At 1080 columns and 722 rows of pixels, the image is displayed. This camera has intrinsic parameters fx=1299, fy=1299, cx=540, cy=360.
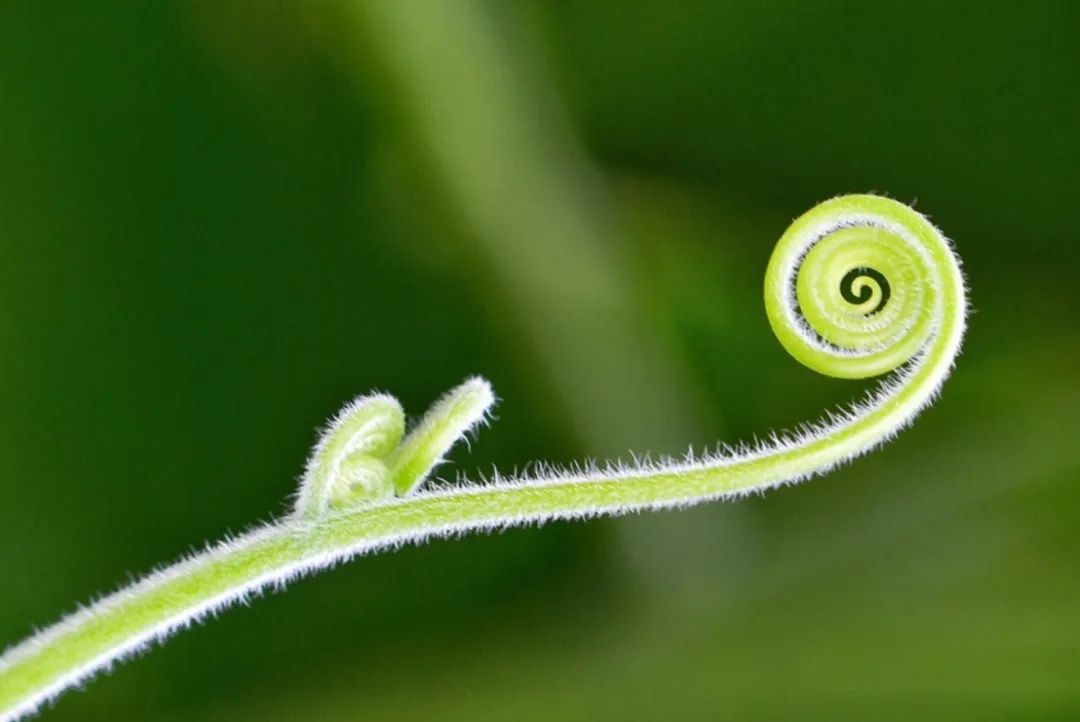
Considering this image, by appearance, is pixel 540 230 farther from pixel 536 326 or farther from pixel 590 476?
pixel 590 476

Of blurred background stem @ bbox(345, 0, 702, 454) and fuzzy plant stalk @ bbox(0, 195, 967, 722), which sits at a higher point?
blurred background stem @ bbox(345, 0, 702, 454)

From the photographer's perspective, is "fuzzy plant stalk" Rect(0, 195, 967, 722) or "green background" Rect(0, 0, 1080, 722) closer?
"fuzzy plant stalk" Rect(0, 195, 967, 722)

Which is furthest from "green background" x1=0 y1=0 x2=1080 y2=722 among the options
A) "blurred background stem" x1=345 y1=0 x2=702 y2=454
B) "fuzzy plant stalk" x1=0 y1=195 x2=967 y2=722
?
"fuzzy plant stalk" x1=0 y1=195 x2=967 y2=722

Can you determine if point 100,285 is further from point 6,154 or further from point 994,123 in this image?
point 994,123

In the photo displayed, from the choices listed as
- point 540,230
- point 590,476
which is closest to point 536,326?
point 540,230

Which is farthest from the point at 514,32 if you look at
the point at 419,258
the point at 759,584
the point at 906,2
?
the point at 759,584

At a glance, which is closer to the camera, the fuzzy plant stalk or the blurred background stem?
the fuzzy plant stalk

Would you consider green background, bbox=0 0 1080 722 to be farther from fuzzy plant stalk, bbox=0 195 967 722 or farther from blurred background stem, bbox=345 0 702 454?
fuzzy plant stalk, bbox=0 195 967 722
